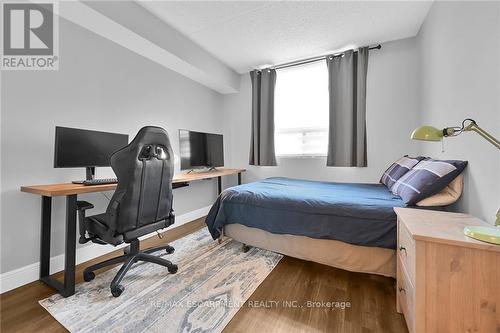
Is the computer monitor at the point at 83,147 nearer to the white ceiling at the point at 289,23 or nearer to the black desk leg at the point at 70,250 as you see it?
the black desk leg at the point at 70,250

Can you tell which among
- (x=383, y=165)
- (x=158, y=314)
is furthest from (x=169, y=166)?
(x=383, y=165)

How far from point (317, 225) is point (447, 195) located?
0.91 m

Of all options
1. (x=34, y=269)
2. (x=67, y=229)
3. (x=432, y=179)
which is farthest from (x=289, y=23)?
(x=34, y=269)

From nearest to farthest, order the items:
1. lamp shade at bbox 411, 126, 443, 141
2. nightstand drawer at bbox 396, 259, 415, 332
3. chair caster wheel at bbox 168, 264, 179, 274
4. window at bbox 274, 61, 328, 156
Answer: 1. lamp shade at bbox 411, 126, 443, 141
2. nightstand drawer at bbox 396, 259, 415, 332
3. chair caster wheel at bbox 168, 264, 179, 274
4. window at bbox 274, 61, 328, 156

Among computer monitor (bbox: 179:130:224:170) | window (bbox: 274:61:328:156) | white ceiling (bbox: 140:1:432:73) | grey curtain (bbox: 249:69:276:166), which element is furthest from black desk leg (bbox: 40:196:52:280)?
window (bbox: 274:61:328:156)

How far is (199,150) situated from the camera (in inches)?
129

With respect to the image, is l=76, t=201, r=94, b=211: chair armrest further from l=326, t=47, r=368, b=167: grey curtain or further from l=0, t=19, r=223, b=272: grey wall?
l=326, t=47, r=368, b=167: grey curtain

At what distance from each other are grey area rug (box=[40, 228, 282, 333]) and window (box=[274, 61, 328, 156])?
6.51ft

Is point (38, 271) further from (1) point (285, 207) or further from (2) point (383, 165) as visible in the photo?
(2) point (383, 165)

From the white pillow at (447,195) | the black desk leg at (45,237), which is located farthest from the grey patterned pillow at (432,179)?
the black desk leg at (45,237)

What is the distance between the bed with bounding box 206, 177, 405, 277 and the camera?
1555 millimetres

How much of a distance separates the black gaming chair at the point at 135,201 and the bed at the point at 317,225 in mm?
665

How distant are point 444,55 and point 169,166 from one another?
8.45ft

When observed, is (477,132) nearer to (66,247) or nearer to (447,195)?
(447,195)
